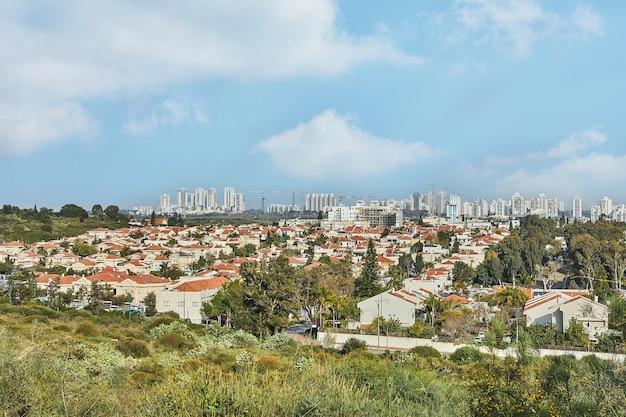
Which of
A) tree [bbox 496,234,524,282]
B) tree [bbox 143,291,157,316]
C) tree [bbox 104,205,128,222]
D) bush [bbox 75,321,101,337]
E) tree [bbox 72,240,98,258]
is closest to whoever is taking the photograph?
bush [bbox 75,321,101,337]

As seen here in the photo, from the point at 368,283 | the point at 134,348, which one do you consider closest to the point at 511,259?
the point at 368,283

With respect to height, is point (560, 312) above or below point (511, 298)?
above

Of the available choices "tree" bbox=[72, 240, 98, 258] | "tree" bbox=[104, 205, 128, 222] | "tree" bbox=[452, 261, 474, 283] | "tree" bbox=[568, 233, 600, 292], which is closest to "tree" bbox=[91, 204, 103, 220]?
"tree" bbox=[104, 205, 128, 222]

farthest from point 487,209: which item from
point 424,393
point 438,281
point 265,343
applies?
point 424,393

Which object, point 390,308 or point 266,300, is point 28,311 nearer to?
point 266,300

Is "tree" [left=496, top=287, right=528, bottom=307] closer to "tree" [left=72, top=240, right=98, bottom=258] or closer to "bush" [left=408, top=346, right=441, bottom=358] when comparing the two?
"bush" [left=408, top=346, right=441, bottom=358]

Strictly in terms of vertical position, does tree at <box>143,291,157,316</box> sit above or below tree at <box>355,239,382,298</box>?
below

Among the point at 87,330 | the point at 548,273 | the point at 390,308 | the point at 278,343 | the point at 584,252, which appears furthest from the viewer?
the point at 548,273

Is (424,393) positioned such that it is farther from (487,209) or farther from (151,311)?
(487,209)

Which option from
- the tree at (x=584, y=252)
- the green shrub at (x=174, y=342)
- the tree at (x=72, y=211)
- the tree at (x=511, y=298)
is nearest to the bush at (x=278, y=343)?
the green shrub at (x=174, y=342)
